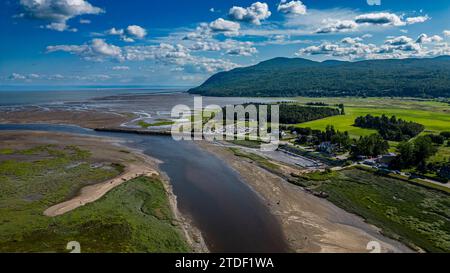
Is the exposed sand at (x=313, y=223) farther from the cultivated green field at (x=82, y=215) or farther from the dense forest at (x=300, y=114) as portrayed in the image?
the dense forest at (x=300, y=114)

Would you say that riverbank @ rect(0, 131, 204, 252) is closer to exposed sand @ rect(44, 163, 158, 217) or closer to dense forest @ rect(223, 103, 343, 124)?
exposed sand @ rect(44, 163, 158, 217)

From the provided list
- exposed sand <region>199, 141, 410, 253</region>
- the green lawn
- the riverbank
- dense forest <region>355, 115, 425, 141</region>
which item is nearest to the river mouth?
exposed sand <region>199, 141, 410, 253</region>

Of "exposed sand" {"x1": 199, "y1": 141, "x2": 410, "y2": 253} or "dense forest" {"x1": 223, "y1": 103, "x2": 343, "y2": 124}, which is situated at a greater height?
"dense forest" {"x1": 223, "y1": 103, "x2": 343, "y2": 124}

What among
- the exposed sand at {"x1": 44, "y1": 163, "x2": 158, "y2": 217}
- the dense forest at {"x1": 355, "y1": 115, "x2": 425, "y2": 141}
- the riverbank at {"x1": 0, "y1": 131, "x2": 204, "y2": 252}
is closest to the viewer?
the riverbank at {"x1": 0, "y1": 131, "x2": 204, "y2": 252}

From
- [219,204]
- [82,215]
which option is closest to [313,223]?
[219,204]

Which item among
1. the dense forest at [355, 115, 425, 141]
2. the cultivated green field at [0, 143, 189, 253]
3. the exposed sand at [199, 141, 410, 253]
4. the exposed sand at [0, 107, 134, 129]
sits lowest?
the exposed sand at [199, 141, 410, 253]

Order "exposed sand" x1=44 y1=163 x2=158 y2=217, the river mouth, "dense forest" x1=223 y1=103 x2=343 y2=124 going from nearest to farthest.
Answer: the river mouth
"exposed sand" x1=44 y1=163 x2=158 y2=217
"dense forest" x1=223 y1=103 x2=343 y2=124

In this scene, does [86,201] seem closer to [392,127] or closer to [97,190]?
[97,190]
